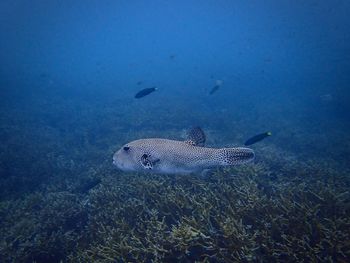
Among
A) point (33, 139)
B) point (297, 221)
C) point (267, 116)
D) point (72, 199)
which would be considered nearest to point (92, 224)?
point (72, 199)

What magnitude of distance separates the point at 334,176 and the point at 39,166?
12238 millimetres

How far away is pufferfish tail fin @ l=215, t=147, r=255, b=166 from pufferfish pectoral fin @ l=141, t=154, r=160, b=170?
1165 millimetres

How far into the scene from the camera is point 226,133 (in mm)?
18656

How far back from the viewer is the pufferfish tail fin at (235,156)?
14.5 feet

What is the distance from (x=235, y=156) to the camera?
4512 mm

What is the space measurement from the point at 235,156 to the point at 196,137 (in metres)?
0.97

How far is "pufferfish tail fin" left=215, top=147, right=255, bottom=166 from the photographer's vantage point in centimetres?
443

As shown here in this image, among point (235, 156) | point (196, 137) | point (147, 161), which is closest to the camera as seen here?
point (235, 156)

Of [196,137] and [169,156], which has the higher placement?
[196,137]

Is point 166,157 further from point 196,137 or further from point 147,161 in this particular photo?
point 196,137

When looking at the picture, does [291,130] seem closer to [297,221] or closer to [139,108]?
[139,108]

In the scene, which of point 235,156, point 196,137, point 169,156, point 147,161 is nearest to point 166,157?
point 169,156

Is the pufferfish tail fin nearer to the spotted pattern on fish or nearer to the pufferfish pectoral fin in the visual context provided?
the spotted pattern on fish

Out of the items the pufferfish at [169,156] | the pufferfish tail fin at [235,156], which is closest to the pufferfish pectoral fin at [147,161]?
the pufferfish at [169,156]
